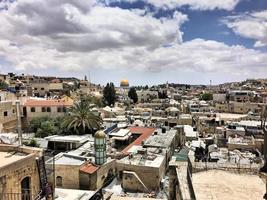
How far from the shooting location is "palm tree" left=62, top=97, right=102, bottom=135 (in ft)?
126

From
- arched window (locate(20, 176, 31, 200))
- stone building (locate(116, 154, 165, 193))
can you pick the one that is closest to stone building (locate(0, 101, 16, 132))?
stone building (locate(116, 154, 165, 193))

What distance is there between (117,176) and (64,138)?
10.1m

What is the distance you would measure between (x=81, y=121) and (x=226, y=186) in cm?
2861

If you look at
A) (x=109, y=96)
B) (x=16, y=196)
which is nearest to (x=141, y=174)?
(x=16, y=196)

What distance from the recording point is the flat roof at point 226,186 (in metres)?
11.0

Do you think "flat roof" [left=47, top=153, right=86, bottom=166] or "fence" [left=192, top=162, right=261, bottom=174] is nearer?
"fence" [left=192, top=162, right=261, bottom=174]

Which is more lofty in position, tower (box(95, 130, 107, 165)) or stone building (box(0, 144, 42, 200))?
stone building (box(0, 144, 42, 200))

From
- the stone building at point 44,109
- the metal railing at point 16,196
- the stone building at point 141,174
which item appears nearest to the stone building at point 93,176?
the stone building at point 141,174

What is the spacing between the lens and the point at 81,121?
3875cm

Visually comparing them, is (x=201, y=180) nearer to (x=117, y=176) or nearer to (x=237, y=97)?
(x=117, y=176)

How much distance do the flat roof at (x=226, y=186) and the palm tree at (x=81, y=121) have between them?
26.4 meters

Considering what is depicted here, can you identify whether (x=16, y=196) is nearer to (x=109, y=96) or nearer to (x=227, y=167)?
(x=227, y=167)

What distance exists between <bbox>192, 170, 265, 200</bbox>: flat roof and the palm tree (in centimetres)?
2645

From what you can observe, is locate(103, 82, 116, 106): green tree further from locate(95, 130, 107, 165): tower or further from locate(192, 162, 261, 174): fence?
locate(192, 162, 261, 174): fence
